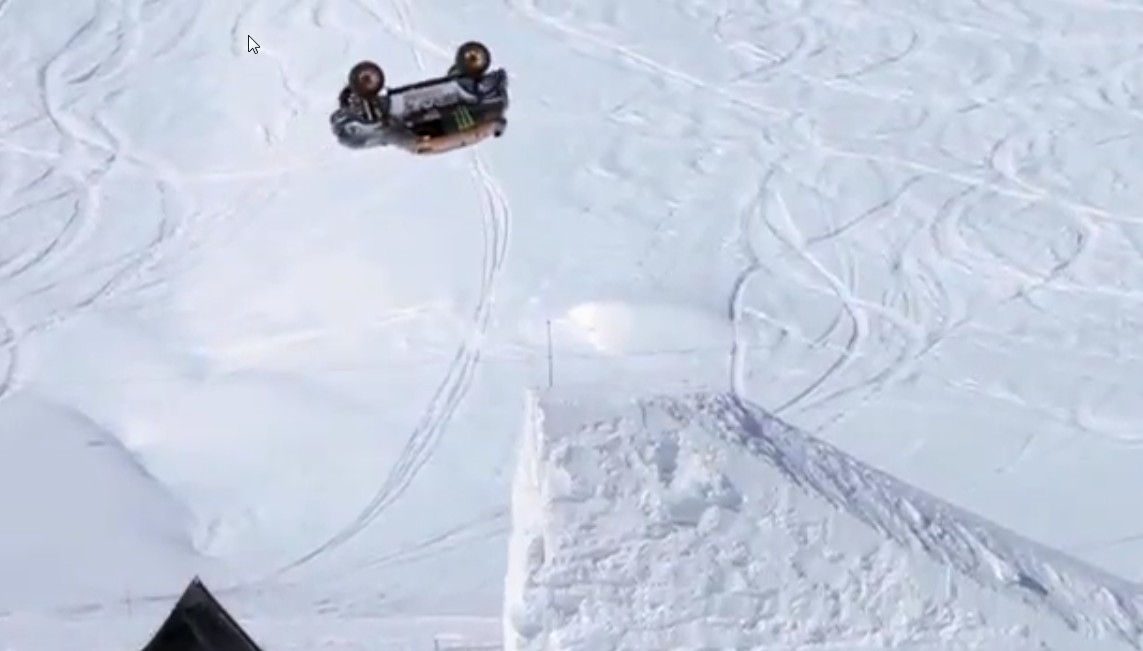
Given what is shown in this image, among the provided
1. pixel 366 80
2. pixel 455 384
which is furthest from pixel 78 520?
pixel 366 80


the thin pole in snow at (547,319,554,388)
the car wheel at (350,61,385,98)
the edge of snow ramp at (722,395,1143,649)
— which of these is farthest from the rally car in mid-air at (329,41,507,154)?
the edge of snow ramp at (722,395,1143,649)

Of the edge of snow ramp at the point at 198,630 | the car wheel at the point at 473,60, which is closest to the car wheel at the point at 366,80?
the car wheel at the point at 473,60

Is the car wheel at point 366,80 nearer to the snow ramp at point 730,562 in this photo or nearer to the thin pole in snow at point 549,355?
the thin pole in snow at point 549,355

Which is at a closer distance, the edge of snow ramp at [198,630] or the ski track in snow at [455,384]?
the edge of snow ramp at [198,630]

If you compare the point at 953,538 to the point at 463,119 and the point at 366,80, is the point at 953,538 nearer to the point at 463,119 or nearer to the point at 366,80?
the point at 366,80

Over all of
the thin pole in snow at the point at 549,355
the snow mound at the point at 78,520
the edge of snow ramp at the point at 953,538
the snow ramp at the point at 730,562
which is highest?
the snow ramp at the point at 730,562

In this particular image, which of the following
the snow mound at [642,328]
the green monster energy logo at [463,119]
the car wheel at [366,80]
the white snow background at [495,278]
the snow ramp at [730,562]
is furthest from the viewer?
the snow mound at [642,328]

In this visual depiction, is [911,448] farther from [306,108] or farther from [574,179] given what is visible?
[306,108]
